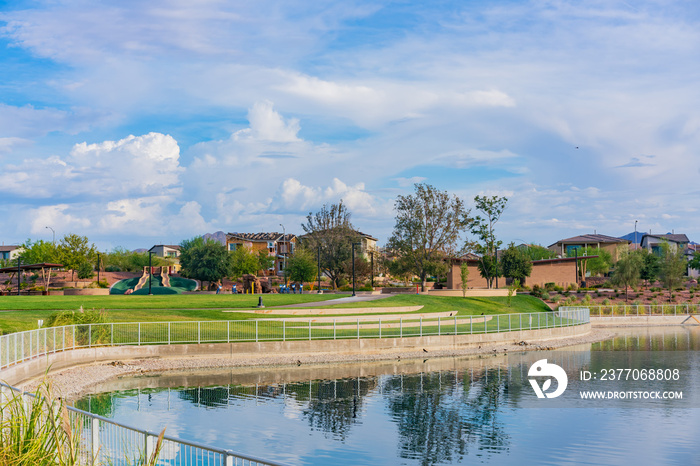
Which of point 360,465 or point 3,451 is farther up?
point 3,451

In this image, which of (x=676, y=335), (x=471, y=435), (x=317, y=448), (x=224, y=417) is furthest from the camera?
(x=676, y=335)

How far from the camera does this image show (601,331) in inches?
2077

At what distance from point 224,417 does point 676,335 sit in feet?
137

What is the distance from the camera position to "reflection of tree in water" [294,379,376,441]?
1961cm

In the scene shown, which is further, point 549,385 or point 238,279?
point 238,279

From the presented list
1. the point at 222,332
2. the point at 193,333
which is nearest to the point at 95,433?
the point at 193,333

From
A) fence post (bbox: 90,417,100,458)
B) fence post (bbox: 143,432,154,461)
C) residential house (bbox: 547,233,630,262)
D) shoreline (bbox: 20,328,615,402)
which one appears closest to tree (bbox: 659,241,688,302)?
shoreline (bbox: 20,328,615,402)

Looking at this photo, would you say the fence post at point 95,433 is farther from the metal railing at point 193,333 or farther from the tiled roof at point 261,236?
the tiled roof at point 261,236

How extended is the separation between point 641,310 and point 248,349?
43838 millimetres

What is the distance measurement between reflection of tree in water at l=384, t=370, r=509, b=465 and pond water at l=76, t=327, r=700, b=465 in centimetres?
5

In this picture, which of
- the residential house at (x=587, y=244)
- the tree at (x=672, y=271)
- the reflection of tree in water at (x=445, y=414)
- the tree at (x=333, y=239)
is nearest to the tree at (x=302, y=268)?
the tree at (x=333, y=239)

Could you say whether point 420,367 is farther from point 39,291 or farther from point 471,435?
point 39,291

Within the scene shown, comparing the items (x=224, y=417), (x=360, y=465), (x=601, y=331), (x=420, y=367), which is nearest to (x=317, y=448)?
(x=360, y=465)

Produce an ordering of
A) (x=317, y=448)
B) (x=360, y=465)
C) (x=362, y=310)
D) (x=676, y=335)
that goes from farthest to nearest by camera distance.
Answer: (x=676, y=335) < (x=362, y=310) < (x=317, y=448) < (x=360, y=465)
